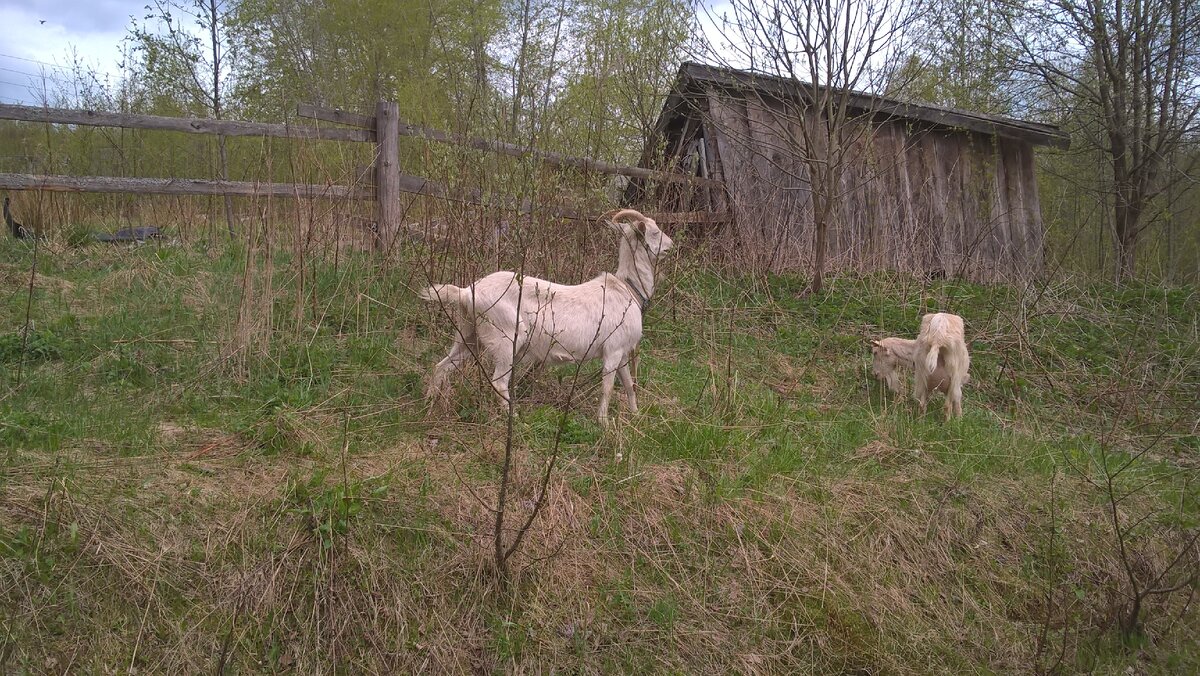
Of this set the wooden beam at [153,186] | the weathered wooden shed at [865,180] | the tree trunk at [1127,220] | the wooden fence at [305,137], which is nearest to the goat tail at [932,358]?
the wooden fence at [305,137]

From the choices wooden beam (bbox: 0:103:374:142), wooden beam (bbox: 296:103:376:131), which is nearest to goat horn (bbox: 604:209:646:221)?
wooden beam (bbox: 0:103:374:142)

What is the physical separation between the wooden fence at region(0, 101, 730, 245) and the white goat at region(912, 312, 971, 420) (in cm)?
279

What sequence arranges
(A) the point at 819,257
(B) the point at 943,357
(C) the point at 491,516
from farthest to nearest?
(A) the point at 819,257
(B) the point at 943,357
(C) the point at 491,516

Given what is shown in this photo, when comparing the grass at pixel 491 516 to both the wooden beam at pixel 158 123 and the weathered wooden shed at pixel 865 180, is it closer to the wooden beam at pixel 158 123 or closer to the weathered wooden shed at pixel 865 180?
the wooden beam at pixel 158 123

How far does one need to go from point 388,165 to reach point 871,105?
477cm

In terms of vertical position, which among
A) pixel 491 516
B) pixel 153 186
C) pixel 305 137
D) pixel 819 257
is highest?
pixel 305 137

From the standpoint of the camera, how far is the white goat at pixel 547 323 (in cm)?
470

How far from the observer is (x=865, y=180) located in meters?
10.1

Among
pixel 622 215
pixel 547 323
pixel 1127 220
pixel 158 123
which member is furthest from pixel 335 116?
pixel 1127 220

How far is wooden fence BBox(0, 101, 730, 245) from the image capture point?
21.2 ft

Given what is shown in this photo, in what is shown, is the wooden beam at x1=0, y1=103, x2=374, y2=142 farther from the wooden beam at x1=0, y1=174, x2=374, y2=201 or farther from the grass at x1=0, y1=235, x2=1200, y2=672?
the grass at x1=0, y1=235, x2=1200, y2=672

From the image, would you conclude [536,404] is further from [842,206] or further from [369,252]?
[842,206]

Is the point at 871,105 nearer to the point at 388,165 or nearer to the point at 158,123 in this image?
the point at 388,165

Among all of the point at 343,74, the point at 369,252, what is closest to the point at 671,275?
the point at 369,252
